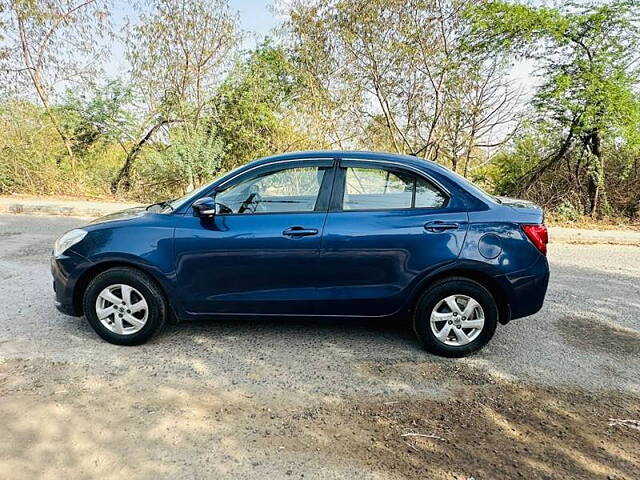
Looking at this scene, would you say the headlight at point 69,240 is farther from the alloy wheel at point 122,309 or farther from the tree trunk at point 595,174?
the tree trunk at point 595,174

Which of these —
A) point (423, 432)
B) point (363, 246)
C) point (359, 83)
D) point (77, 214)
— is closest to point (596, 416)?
point (423, 432)

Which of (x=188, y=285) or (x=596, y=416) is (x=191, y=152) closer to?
(x=188, y=285)

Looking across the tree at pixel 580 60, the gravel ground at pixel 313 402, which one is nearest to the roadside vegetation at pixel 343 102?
the tree at pixel 580 60

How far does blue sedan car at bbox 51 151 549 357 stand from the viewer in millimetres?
3641

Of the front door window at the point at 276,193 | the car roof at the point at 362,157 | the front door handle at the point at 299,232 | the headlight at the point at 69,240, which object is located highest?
the car roof at the point at 362,157

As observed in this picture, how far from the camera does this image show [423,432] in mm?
2760

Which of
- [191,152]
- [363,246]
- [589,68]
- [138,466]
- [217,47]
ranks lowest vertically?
[138,466]

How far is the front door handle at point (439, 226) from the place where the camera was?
363cm

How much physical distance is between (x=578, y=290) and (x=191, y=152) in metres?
10.4

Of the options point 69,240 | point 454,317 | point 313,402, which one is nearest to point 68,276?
point 69,240

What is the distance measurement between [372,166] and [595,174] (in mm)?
8946

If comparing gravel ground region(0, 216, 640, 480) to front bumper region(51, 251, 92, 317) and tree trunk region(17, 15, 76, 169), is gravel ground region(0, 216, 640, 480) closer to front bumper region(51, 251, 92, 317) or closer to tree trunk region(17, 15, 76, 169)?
front bumper region(51, 251, 92, 317)

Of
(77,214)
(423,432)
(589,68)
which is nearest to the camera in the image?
(423,432)

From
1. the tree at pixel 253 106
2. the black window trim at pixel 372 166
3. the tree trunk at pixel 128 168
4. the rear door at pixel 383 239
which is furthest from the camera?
the tree trunk at pixel 128 168
